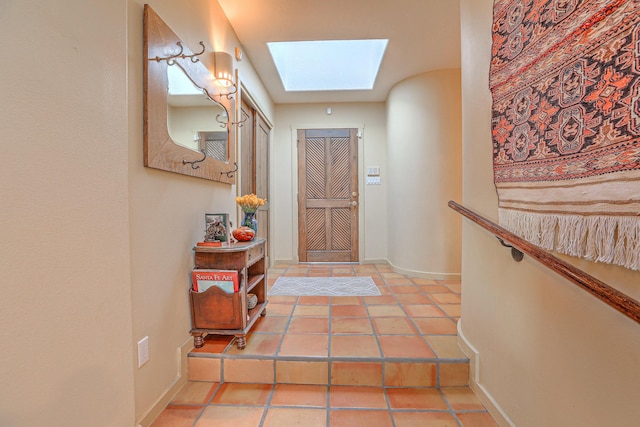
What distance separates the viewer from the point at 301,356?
153cm

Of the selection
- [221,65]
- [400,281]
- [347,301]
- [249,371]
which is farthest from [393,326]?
[221,65]

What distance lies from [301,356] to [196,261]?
86 cm

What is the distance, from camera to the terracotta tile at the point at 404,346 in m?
1.54

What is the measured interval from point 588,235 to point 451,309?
1623 millimetres

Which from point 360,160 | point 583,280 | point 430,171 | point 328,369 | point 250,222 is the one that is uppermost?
point 360,160

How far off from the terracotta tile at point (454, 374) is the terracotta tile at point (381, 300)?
0.88 meters

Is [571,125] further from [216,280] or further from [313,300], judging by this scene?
[313,300]

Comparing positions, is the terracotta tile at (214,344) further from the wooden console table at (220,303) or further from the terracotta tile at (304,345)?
the terracotta tile at (304,345)

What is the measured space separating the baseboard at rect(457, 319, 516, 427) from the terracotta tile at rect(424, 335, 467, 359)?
4cm

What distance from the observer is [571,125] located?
2.73ft

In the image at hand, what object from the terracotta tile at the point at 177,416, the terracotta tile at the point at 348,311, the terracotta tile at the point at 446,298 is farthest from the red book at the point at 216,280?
the terracotta tile at the point at 446,298

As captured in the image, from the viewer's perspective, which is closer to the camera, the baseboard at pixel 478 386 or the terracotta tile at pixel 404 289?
the baseboard at pixel 478 386

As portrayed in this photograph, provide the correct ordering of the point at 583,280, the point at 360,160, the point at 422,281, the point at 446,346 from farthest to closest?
the point at 360,160 → the point at 422,281 → the point at 446,346 → the point at 583,280

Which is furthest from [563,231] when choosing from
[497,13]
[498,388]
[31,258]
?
[31,258]
